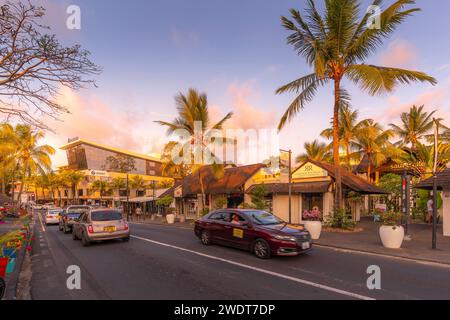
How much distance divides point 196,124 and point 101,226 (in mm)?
11703

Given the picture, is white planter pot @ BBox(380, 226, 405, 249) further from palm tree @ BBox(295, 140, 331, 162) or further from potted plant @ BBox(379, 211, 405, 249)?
palm tree @ BBox(295, 140, 331, 162)

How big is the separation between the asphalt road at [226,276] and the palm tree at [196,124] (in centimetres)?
1190

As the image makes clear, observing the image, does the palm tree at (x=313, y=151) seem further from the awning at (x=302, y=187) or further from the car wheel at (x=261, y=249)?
the car wheel at (x=261, y=249)

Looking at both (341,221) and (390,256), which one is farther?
(341,221)

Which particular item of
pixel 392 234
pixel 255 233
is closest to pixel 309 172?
pixel 392 234

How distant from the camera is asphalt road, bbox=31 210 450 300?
5.97 meters

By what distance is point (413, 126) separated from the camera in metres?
35.9

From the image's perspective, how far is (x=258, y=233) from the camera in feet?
30.9

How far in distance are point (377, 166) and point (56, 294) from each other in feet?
110

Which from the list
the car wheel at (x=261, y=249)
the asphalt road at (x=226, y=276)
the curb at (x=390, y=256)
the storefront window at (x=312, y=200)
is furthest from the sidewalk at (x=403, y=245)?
the storefront window at (x=312, y=200)

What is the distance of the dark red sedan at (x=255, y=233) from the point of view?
892cm

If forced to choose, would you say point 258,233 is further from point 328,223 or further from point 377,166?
point 377,166

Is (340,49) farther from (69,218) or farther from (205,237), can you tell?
(69,218)
